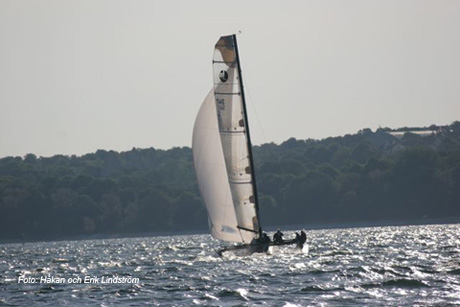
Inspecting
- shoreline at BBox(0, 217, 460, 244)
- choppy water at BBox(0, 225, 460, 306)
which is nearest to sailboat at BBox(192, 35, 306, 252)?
choppy water at BBox(0, 225, 460, 306)

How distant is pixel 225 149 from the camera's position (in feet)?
185

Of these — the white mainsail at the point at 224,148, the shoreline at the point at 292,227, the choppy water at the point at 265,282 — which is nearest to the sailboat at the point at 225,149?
the white mainsail at the point at 224,148

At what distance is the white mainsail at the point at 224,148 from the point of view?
56.1m

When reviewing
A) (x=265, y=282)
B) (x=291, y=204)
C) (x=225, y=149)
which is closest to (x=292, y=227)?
(x=291, y=204)

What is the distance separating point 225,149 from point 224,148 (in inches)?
3.4

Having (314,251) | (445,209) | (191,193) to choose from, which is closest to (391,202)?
(445,209)

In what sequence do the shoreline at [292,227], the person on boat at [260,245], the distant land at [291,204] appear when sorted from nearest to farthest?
the person on boat at [260,245] → the shoreline at [292,227] → the distant land at [291,204]

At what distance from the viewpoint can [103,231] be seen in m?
190

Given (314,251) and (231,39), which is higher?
(231,39)

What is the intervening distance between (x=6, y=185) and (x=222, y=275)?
157 meters

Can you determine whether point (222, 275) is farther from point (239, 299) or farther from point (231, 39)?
point (231, 39)

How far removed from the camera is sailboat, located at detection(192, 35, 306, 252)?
2208 inches

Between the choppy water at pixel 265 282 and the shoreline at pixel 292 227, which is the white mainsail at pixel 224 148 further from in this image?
the shoreline at pixel 292 227

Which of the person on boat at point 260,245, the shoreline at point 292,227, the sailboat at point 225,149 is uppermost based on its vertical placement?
the sailboat at point 225,149
